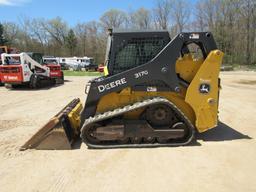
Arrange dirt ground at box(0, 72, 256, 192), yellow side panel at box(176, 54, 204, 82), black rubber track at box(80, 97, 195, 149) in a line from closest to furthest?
dirt ground at box(0, 72, 256, 192)
black rubber track at box(80, 97, 195, 149)
yellow side panel at box(176, 54, 204, 82)

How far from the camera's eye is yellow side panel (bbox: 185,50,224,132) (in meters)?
5.71

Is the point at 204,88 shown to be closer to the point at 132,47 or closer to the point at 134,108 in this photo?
the point at 134,108

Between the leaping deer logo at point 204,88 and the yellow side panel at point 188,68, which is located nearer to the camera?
the leaping deer logo at point 204,88

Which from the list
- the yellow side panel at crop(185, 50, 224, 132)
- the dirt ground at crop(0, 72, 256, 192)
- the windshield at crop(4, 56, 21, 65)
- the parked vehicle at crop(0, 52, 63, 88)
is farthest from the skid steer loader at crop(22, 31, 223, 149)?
the windshield at crop(4, 56, 21, 65)

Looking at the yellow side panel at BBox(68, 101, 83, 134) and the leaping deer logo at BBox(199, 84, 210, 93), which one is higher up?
the leaping deer logo at BBox(199, 84, 210, 93)

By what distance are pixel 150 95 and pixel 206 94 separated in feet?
3.58

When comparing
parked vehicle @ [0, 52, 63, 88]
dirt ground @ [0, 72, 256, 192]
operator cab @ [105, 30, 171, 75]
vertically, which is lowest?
dirt ground @ [0, 72, 256, 192]

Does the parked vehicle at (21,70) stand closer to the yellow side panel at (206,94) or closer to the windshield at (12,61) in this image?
the windshield at (12,61)

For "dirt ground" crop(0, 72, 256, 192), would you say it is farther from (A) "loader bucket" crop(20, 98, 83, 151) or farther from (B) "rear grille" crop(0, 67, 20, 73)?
(B) "rear grille" crop(0, 67, 20, 73)

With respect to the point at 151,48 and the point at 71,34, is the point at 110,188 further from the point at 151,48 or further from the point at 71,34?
the point at 71,34

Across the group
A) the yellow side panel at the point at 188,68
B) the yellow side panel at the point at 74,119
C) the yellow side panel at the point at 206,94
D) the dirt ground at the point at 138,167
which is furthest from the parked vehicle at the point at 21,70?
the yellow side panel at the point at 206,94

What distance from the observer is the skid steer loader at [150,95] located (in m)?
5.63

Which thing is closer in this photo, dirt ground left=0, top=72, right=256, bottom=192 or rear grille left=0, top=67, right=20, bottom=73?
dirt ground left=0, top=72, right=256, bottom=192

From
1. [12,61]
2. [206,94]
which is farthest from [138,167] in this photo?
[12,61]
